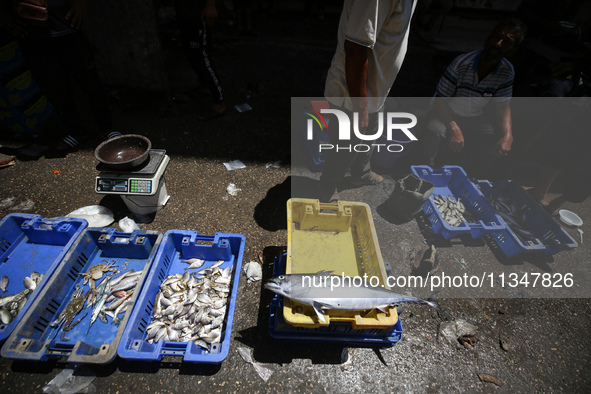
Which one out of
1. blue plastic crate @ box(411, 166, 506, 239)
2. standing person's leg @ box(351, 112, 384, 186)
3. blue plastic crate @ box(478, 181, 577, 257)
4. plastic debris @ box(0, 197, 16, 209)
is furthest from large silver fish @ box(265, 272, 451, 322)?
plastic debris @ box(0, 197, 16, 209)

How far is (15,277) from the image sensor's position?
283cm

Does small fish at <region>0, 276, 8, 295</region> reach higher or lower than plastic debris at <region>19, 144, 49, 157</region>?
lower

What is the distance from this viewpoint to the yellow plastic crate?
9.37 ft

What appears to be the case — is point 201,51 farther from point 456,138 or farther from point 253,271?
point 456,138

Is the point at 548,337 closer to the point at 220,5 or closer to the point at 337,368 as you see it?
the point at 337,368

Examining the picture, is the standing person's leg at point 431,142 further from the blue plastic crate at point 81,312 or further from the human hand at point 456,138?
the blue plastic crate at point 81,312

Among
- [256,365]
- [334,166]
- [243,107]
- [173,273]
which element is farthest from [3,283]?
[243,107]

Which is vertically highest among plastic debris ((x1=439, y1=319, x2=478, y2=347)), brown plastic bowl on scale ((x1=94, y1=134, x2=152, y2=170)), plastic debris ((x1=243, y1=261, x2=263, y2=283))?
brown plastic bowl on scale ((x1=94, y1=134, x2=152, y2=170))

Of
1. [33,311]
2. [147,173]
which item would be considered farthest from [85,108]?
[33,311]

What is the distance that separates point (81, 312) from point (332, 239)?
9.01 ft

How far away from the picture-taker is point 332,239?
3172 mm

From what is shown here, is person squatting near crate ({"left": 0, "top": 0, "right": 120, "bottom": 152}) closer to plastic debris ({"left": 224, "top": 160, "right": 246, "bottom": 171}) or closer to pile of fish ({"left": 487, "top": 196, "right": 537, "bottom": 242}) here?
plastic debris ({"left": 224, "top": 160, "right": 246, "bottom": 171})

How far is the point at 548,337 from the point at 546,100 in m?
4.16

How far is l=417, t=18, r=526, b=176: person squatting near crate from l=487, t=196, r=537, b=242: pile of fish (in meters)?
0.75
